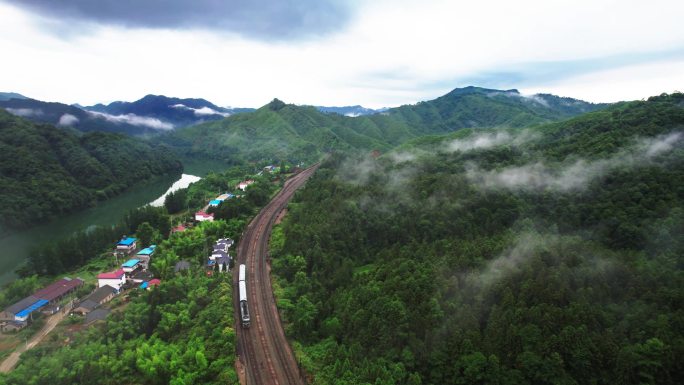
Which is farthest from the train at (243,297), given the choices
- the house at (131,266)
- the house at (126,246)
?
the house at (126,246)

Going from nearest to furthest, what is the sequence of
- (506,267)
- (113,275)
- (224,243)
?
(506,267) < (113,275) < (224,243)

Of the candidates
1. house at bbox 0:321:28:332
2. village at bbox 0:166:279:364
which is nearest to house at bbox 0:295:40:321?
village at bbox 0:166:279:364

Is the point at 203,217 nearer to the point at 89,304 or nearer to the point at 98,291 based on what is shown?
the point at 98,291

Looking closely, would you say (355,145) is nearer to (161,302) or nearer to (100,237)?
(100,237)

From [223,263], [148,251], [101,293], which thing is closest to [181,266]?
[223,263]

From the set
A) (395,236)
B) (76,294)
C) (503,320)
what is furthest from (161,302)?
(503,320)

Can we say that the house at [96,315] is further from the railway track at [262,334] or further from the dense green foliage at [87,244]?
the dense green foliage at [87,244]
